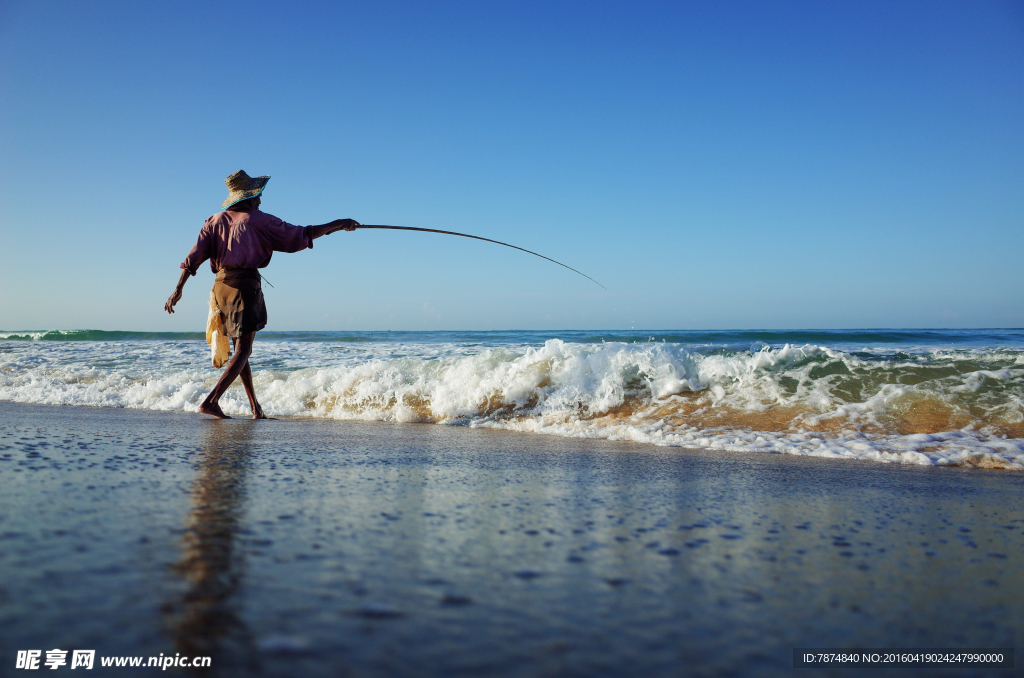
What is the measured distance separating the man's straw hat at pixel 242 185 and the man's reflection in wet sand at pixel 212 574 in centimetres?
297

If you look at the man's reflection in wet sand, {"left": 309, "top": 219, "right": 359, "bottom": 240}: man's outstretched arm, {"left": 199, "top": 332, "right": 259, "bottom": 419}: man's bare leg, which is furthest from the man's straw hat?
the man's reflection in wet sand

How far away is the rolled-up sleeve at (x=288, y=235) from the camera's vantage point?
4625 mm

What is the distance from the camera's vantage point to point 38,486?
1981mm

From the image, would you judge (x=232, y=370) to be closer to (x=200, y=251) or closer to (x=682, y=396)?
(x=200, y=251)

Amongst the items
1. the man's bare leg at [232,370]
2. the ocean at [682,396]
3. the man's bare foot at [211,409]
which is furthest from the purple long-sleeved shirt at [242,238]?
the ocean at [682,396]

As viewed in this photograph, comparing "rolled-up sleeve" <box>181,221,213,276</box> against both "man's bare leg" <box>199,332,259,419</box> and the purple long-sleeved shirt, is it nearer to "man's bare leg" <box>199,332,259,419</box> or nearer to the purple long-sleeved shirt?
the purple long-sleeved shirt

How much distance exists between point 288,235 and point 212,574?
12.5 ft

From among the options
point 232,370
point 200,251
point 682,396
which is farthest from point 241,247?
point 682,396

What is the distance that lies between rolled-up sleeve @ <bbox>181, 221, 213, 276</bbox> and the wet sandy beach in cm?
217

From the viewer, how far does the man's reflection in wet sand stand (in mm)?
949

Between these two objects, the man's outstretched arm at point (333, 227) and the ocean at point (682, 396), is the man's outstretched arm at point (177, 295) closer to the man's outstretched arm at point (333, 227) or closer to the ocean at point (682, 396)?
the man's outstretched arm at point (333, 227)

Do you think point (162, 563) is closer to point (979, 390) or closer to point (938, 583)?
point (938, 583)

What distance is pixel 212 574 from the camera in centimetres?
122

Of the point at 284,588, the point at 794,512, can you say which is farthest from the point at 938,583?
the point at 284,588
